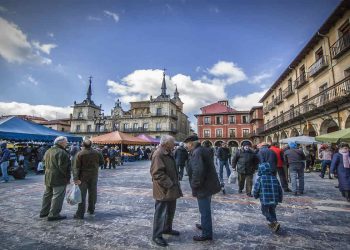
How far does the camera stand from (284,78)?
2294cm

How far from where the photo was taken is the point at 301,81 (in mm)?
18250

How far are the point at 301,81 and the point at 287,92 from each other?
3337 mm

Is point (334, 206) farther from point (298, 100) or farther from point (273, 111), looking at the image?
point (273, 111)

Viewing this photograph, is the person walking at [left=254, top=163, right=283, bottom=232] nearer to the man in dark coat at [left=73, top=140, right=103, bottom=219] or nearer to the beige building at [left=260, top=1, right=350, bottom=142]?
A: the man in dark coat at [left=73, top=140, right=103, bottom=219]

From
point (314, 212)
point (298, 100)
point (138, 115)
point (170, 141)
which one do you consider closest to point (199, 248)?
point (170, 141)

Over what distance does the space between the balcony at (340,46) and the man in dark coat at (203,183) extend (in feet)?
42.8

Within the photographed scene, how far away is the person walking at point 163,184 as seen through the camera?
3076 millimetres

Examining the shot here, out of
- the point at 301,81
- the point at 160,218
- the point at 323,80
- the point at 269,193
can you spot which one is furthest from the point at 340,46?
the point at 160,218

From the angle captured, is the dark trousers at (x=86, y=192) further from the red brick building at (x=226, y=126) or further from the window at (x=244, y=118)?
the window at (x=244, y=118)

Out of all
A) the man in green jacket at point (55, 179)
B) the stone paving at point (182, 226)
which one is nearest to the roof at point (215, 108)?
the stone paving at point (182, 226)

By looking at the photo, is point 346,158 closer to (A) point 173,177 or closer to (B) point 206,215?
(B) point 206,215

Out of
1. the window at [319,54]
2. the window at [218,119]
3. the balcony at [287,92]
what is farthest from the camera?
the window at [218,119]

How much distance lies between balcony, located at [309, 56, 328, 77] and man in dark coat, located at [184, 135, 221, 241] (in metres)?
15.0

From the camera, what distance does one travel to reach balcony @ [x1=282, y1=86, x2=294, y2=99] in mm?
20244
